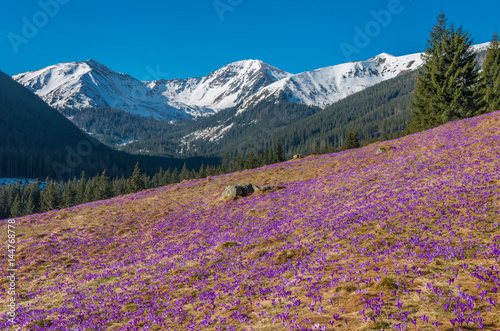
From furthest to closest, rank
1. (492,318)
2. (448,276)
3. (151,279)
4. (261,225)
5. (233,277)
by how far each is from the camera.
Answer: (261,225) → (151,279) → (233,277) → (448,276) → (492,318)

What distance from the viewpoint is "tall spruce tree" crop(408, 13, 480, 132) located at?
4353 centimetres

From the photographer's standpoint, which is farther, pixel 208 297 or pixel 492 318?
pixel 208 297

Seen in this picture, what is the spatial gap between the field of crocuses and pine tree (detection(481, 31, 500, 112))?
1206 inches

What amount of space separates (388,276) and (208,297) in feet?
20.0

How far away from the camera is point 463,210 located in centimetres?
1130

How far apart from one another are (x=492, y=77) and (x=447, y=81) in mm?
16916

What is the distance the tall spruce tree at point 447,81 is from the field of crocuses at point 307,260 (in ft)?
70.3

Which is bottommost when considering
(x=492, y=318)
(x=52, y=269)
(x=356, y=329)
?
(x=52, y=269)

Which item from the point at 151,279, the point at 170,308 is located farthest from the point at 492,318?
the point at 151,279

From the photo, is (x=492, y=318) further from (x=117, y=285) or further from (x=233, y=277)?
(x=117, y=285)

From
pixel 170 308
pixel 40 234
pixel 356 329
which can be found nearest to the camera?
pixel 356 329

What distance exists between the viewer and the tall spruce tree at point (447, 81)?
143 feet

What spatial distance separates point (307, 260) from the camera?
10438 millimetres

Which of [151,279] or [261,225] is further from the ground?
[261,225]
